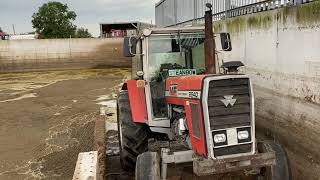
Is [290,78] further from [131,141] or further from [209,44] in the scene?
[131,141]

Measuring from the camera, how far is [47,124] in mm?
10031

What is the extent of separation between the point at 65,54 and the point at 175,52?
2158cm

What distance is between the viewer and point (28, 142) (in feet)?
27.8

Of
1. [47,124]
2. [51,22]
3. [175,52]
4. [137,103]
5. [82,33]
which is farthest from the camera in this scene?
[82,33]

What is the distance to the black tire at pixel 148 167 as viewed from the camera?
4.43 metres

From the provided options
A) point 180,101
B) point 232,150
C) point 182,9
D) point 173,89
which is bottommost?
point 232,150

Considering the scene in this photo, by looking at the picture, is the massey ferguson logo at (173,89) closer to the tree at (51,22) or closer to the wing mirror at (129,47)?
the wing mirror at (129,47)

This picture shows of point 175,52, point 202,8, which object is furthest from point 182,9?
point 175,52

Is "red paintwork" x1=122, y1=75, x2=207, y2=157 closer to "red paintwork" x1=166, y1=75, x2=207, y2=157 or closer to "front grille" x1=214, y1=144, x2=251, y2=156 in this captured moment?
"red paintwork" x1=166, y1=75, x2=207, y2=157

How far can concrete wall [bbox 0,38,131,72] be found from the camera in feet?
84.9

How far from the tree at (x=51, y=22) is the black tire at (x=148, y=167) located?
43715 millimetres

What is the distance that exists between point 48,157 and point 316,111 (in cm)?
466

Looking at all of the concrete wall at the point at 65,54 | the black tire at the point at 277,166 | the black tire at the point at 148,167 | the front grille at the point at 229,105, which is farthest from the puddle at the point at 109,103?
the concrete wall at the point at 65,54

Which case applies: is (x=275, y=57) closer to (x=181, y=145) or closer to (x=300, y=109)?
(x=300, y=109)
